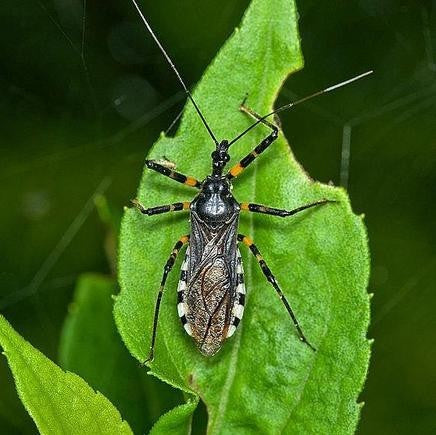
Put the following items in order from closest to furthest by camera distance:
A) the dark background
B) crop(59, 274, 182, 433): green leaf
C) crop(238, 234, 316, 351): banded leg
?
crop(238, 234, 316, 351): banded leg → crop(59, 274, 182, 433): green leaf → the dark background

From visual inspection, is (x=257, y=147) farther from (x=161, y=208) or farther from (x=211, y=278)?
(x=211, y=278)

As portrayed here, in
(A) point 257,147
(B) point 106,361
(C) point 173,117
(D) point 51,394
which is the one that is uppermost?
(C) point 173,117

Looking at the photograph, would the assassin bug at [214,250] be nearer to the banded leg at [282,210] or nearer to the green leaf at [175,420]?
the banded leg at [282,210]

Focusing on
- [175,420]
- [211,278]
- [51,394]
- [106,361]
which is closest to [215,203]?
[211,278]

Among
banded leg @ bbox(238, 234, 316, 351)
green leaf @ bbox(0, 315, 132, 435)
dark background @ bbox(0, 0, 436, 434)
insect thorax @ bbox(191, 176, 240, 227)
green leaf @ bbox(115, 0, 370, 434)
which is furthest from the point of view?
dark background @ bbox(0, 0, 436, 434)

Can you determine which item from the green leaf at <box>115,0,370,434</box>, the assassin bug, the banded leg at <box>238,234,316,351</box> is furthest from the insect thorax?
the banded leg at <box>238,234,316,351</box>

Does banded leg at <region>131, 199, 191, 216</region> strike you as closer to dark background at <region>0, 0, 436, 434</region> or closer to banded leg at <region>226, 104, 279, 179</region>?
banded leg at <region>226, 104, 279, 179</region>

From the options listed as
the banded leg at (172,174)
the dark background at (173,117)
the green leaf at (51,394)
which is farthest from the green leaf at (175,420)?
the dark background at (173,117)
